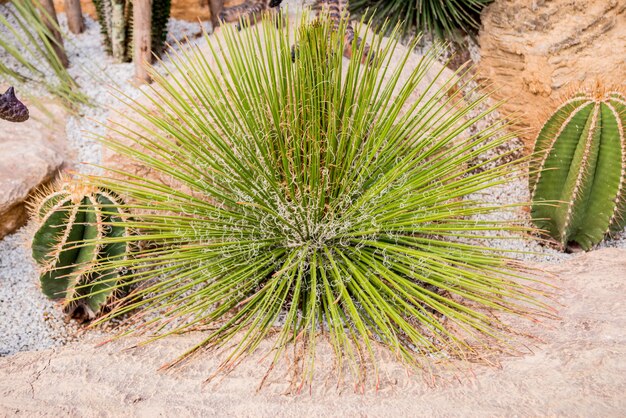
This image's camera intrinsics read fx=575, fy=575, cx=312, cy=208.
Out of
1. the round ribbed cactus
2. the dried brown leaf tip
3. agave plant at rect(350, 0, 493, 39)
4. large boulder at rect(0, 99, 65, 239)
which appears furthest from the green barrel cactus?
large boulder at rect(0, 99, 65, 239)

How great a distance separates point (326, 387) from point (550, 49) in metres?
2.54

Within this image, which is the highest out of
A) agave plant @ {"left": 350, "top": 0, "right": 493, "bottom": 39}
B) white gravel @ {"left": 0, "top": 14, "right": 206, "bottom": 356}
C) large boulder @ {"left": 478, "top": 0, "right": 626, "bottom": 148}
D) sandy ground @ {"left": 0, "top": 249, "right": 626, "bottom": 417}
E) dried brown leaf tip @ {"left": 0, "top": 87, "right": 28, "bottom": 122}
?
agave plant @ {"left": 350, "top": 0, "right": 493, "bottom": 39}

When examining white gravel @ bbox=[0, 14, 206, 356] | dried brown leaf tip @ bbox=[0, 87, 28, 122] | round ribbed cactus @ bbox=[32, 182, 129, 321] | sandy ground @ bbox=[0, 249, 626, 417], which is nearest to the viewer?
sandy ground @ bbox=[0, 249, 626, 417]

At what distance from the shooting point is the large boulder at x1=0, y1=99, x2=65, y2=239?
2721mm

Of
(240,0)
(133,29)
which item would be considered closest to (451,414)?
(133,29)

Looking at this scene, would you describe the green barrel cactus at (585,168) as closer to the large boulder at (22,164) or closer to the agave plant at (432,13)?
the agave plant at (432,13)

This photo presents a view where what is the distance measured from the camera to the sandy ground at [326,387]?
1586mm

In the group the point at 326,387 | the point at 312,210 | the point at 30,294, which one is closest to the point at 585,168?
the point at 312,210

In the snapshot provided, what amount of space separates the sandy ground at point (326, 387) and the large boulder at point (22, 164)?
3.15 feet

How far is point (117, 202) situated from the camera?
7.36 feet

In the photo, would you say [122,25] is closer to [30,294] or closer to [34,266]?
[34,266]

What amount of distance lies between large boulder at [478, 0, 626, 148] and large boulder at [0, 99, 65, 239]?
2479mm

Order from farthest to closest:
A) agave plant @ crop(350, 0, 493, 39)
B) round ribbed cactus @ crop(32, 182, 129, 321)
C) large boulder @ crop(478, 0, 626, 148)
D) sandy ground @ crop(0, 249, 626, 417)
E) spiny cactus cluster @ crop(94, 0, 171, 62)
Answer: agave plant @ crop(350, 0, 493, 39), spiny cactus cluster @ crop(94, 0, 171, 62), large boulder @ crop(478, 0, 626, 148), round ribbed cactus @ crop(32, 182, 129, 321), sandy ground @ crop(0, 249, 626, 417)

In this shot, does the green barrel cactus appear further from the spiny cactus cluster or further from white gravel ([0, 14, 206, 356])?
the spiny cactus cluster
